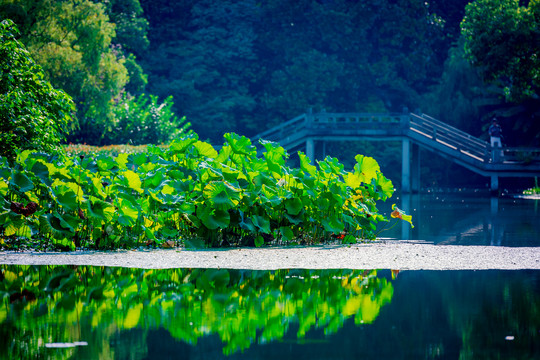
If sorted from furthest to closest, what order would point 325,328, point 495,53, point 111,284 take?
point 495,53
point 111,284
point 325,328

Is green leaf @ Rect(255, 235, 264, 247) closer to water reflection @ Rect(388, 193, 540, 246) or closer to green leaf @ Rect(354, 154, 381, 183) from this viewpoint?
green leaf @ Rect(354, 154, 381, 183)

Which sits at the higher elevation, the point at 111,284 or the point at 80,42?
the point at 80,42

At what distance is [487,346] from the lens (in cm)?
508

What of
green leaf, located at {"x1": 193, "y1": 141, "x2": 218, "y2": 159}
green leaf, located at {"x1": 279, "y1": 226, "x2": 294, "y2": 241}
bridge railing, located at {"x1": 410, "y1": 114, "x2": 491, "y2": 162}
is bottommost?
green leaf, located at {"x1": 279, "y1": 226, "x2": 294, "y2": 241}

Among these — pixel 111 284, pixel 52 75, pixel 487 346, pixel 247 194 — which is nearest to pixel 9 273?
pixel 111 284

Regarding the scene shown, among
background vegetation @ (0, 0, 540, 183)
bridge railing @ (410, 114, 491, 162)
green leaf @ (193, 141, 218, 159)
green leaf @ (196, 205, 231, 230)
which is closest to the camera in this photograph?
green leaf @ (196, 205, 231, 230)

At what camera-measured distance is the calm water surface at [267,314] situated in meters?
4.98

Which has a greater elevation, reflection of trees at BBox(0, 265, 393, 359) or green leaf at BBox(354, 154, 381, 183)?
green leaf at BBox(354, 154, 381, 183)

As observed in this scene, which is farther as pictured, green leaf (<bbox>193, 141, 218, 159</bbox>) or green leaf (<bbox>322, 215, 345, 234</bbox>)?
green leaf (<bbox>193, 141, 218, 159</bbox>)

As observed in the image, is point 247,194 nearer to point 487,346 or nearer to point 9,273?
point 9,273

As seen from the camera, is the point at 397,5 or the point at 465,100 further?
the point at 397,5

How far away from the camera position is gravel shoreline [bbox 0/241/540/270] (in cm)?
879

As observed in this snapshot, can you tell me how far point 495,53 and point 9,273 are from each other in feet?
74.0

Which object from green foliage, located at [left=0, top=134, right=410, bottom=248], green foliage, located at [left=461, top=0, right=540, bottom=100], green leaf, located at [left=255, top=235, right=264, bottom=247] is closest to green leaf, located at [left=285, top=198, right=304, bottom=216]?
green foliage, located at [left=0, top=134, right=410, bottom=248]
